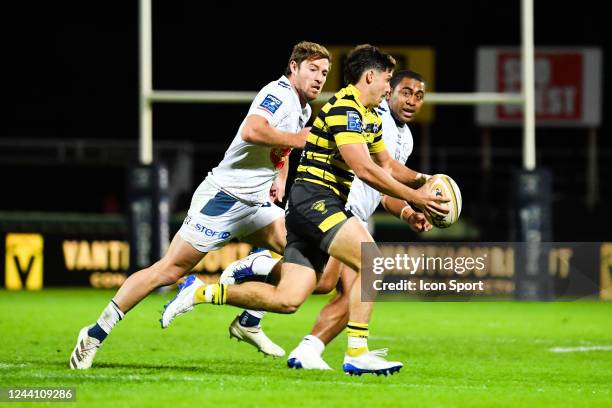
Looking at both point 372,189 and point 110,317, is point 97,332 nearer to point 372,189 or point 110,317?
point 110,317

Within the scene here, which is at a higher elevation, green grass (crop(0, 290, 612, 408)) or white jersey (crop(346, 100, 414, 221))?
white jersey (crop(346, 100, 414, 221))

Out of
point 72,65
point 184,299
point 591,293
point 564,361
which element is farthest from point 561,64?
point 184,299

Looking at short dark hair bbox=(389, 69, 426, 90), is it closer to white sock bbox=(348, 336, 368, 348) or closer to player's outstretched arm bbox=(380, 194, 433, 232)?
player's outstretched arm bbox=(380, 194, 433, 232)

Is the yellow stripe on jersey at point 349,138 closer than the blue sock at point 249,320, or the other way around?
the yellow stripe on jersey at point 349,138

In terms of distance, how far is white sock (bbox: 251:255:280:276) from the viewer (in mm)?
8273

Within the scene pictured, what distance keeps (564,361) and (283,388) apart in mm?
2841

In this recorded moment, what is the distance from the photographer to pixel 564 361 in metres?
8.86

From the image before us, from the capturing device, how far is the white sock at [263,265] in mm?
8273

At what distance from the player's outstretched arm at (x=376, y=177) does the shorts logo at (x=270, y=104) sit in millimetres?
717

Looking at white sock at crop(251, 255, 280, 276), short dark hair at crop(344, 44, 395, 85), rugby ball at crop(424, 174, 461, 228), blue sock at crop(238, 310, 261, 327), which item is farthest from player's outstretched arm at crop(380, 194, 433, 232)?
blue sock at crop(238, 310, 261, 327)

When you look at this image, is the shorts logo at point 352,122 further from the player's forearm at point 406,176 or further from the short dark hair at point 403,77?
the short dark hair at point 403,77

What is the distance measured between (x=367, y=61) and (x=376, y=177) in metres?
0.72

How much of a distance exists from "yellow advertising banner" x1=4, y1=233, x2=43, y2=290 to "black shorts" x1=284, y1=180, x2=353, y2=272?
9094 millimetres

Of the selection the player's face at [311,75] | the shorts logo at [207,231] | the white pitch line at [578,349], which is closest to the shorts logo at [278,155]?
the player's face at [311,75]
